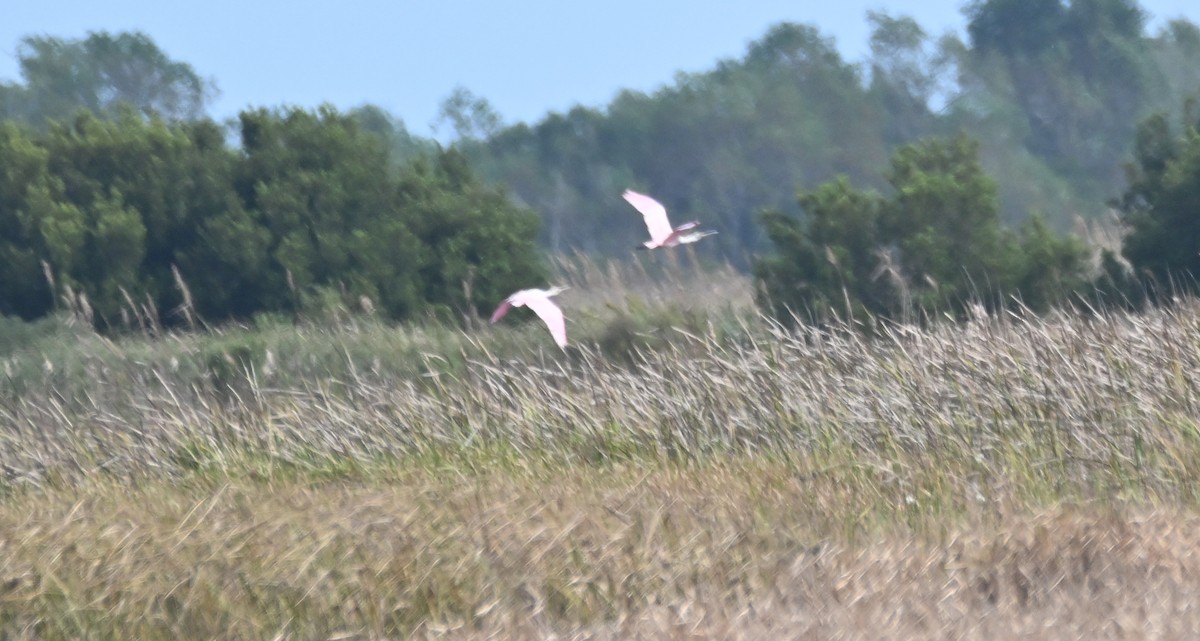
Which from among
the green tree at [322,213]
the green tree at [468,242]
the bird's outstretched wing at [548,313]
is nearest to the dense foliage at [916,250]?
the green tree at [468,242]

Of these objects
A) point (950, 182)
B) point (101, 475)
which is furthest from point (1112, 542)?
point (950, 182)

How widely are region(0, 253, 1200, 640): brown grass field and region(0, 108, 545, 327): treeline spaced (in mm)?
6352

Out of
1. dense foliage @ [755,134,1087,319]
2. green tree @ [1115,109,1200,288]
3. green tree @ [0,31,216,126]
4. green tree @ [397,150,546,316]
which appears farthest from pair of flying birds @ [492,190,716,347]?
green tree @ [0,31,216,126]

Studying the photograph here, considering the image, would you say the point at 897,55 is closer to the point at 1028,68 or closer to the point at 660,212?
the point at 1028,68

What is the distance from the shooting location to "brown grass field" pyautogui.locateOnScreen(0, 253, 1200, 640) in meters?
5.02

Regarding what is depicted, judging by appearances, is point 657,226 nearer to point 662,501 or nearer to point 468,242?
point 662,501

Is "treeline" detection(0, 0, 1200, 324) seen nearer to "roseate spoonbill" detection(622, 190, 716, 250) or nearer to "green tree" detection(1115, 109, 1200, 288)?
"green tree" detection(1115, 109, 1200, 288)

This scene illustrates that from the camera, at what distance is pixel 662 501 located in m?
6.09

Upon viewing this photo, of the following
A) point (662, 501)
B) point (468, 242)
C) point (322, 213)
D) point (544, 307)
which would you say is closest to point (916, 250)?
point (468, 242)

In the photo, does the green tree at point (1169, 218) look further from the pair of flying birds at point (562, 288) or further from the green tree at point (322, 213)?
the green tree at point (322, 213)

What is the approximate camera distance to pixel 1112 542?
5168 mm

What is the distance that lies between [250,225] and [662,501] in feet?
38.0

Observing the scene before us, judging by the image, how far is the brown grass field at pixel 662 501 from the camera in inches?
197

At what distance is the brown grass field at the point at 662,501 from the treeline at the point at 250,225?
20.8 ft
